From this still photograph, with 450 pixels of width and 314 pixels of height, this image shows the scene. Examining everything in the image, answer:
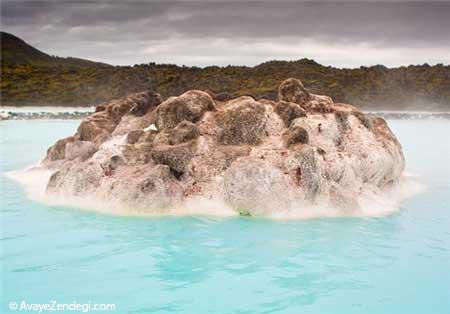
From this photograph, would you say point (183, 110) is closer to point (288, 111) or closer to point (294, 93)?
point (288, 111)

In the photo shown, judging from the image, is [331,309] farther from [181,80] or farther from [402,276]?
[181,80]

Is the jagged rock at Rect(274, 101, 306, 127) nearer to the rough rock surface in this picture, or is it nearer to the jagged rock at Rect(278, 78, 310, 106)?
the rough rock surface

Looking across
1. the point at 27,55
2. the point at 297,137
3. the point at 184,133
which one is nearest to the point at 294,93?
the point at 297,137

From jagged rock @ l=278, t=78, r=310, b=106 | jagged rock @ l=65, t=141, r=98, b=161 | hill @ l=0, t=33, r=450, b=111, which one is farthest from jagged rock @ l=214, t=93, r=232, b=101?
hill @ l=0, t=33, r=450, b=111

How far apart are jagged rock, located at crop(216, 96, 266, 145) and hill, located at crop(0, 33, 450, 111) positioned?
56.9m

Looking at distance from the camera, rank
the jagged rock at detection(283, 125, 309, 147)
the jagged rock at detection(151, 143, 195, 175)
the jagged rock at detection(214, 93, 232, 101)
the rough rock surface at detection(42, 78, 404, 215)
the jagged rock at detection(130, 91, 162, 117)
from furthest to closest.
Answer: the jagged rock at detection(130, 91, 162, 117) → the jagged rock at detection(214, 93, 232, 101) → the jagged rock at detection(283, 125, 309, 147) → the jagged rock at detection(151, 143, 195, 175) → the rough rock surface at detection(42, 78, 404, 215)

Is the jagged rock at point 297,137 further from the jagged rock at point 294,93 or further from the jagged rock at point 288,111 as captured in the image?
the jagged rock at point 294,93

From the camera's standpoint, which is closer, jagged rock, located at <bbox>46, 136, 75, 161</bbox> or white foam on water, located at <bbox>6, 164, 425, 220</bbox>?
white foam on water, located at <bbox>6, 164, 425, 220</bbox>

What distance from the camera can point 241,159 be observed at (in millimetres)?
12297

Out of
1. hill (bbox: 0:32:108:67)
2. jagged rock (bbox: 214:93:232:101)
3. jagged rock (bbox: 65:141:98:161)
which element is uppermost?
hill (bbox: 0:32:108:67)

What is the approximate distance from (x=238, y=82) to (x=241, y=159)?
75.9 meters

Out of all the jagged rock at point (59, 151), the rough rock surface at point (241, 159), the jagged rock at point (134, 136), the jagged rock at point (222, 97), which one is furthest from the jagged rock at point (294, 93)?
the jagged rock at point (59, 151)

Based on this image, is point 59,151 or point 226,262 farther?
point 59,151

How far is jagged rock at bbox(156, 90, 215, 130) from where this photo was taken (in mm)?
13930
